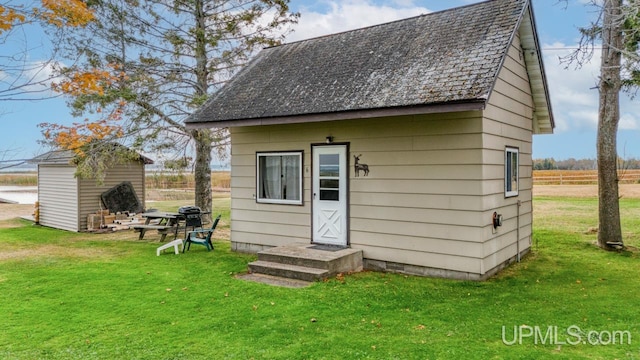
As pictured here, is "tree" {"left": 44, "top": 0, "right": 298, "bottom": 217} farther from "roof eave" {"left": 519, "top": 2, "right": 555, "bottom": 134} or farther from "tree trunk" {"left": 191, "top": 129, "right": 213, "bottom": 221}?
"roof eave" {"left": 519, "top": 2, "right": 555, "bottom": 134}

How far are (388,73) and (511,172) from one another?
2.86 m

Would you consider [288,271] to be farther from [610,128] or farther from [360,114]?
[610,128]

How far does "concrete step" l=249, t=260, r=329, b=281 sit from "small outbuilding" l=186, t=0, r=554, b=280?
3.70 ft

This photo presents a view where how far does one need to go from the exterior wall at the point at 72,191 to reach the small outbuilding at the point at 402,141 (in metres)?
6.52

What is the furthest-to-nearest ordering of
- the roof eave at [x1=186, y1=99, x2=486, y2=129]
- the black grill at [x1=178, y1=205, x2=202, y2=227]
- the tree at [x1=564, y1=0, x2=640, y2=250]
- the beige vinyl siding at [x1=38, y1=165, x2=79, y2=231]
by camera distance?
the beige vinyl siding at [x1=38, y1=165, x2=79, y2=231]
the black grill at [x1=178, y1=205, x2=202, y2=227]
the tree at [x1=564, y1=0, x2=640, y2=250]
the roof eave at [x1=186, y1=99, x2=486, y2=129]

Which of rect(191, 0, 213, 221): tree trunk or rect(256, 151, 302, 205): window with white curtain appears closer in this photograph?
rect(256, 151, 302, 205): window with white curtain

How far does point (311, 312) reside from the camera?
5.03 metres

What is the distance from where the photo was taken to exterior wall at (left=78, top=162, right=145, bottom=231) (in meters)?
13.2

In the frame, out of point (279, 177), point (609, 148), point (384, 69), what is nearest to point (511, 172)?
point (384, 69)

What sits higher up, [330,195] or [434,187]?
[434,187]

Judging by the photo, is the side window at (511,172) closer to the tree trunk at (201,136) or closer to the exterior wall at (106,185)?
the tree trunk at (201,136)

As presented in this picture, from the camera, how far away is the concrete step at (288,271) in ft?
21.2

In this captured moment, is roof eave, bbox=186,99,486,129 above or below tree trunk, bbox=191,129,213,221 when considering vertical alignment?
above

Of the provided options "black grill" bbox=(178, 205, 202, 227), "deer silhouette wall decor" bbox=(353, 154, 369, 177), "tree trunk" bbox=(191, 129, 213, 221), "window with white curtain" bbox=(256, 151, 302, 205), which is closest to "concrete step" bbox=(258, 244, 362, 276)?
"window with white curtain" bbox=(256, 151, 302, 205)
